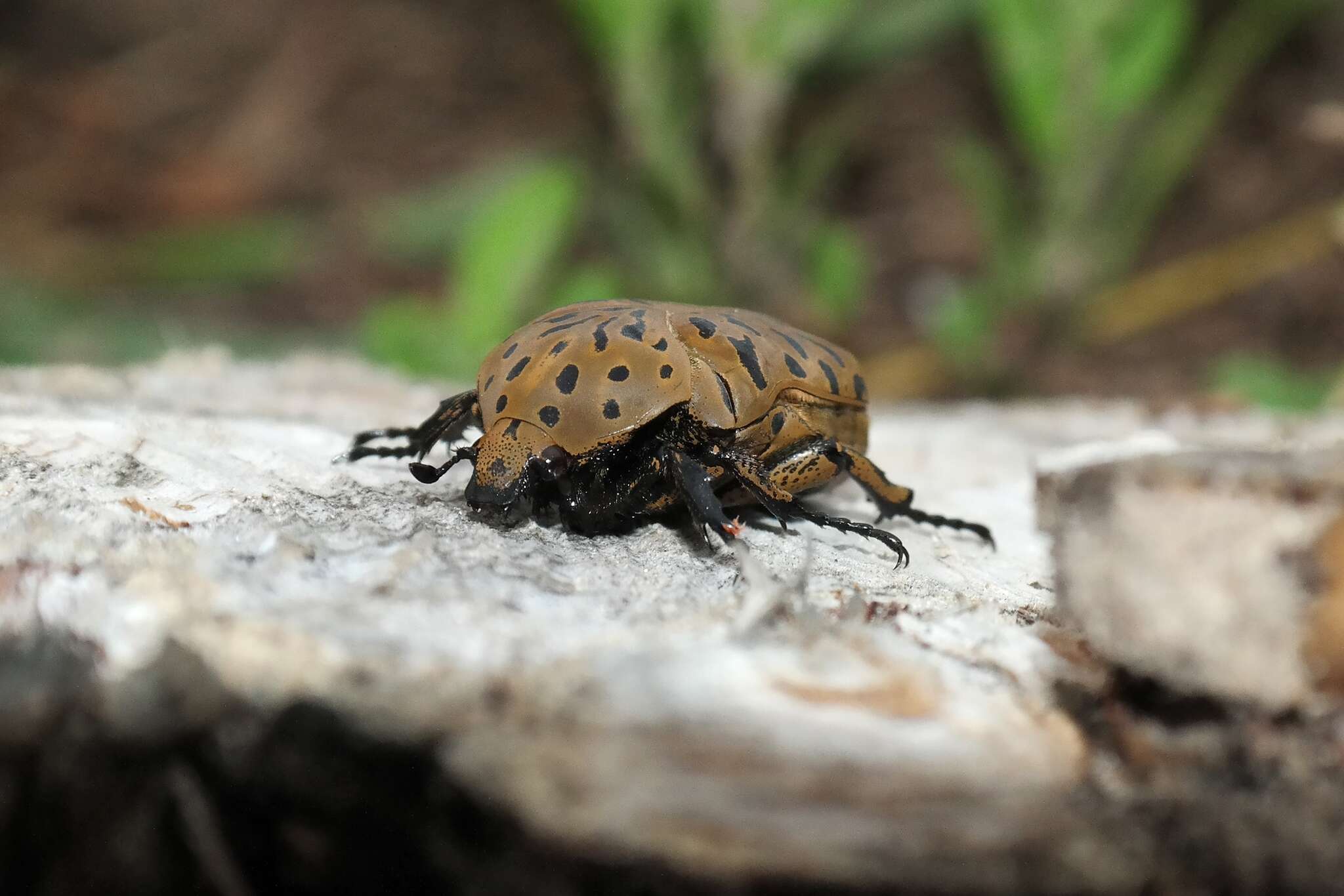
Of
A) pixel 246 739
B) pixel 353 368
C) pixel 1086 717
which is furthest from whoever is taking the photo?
pixel 353 368

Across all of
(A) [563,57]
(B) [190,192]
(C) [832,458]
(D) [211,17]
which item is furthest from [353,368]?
(D) [211,17]

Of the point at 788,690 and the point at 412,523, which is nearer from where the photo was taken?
the point at 788,690

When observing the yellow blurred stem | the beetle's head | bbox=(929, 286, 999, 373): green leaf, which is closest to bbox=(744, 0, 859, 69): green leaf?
bbox=(929, 286, 999, 373): green leaf

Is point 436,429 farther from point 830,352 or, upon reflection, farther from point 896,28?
point 896,28

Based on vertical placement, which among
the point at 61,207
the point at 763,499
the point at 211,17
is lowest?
the point at 763,499

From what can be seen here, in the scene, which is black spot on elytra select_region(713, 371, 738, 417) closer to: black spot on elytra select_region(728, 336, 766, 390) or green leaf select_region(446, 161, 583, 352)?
black spot on elytra select_region(728, 336, 766, 390)

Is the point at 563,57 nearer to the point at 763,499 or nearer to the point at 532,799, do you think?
the point at 763,499

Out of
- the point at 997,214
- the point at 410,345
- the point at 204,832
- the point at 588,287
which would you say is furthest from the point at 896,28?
the point at 204,832

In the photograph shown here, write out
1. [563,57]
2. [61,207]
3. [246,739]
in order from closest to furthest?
[246,739]
[61,207]
[563,57]

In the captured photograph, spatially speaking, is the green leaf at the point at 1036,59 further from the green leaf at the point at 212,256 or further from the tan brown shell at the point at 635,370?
the green leaf at the point at 212,256
